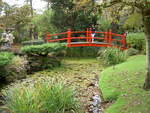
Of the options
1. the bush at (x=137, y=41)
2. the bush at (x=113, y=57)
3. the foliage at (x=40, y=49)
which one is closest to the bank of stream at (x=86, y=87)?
the bush at (x=113, y=57)

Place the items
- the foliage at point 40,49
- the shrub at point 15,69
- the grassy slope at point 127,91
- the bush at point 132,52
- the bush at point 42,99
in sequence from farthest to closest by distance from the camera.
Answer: the bush at point 132,52
the foliage at point 40,49
the shrub at point 15,69
the grassy slope at point 127,91
the bush at point 42,99

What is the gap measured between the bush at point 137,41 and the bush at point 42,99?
8562 mm

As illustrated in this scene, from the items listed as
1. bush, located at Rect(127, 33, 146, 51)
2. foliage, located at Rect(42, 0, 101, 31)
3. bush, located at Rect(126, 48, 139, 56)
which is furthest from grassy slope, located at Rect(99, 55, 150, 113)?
foliage, located at Rect(42, 0, 101, 31)

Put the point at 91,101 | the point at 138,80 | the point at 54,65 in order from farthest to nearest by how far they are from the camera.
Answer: the point at 54,65 → the point at 138,80 → the point at 91,101

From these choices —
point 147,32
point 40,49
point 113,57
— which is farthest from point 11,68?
point 147,32

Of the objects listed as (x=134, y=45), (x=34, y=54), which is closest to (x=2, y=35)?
(x=34, y=54)

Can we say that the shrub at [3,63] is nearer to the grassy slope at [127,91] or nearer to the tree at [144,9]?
the grassy slope at [127,91]

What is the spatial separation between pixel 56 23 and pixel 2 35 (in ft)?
13.6

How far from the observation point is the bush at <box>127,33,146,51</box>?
12.6 m

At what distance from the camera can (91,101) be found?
6.28 meters

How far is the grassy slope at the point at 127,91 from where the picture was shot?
4.95 m

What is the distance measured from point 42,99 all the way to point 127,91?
2.48 m

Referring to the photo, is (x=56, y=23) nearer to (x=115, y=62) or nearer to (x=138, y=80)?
(x=115, y=62)

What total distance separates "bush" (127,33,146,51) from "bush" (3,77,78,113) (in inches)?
337
